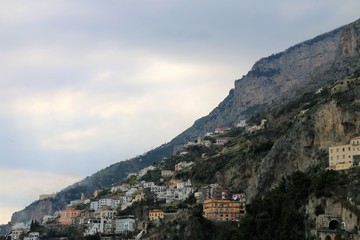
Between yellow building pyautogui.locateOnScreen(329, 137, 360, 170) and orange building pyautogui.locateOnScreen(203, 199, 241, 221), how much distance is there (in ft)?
90.4

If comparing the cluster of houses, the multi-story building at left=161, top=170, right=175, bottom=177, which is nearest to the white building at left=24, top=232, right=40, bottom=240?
the cluster of houses

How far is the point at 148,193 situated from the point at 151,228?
32.5 m

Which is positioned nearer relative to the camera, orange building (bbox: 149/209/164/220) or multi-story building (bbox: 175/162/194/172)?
orange building (bbox: 149/209/164/220)

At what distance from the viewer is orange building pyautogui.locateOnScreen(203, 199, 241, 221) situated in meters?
104

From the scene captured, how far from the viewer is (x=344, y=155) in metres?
80.1

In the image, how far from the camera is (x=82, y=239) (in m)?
131

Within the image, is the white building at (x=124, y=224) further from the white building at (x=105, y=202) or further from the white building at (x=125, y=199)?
the white building at (x=105, y=202)

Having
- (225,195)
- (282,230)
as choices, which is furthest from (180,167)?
(282,230)

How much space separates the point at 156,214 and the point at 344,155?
51687 mm

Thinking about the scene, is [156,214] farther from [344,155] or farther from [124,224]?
[344,155]

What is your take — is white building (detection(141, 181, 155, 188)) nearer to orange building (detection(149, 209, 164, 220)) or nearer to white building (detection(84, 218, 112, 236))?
white building (detection(84, 218, 112, 236))

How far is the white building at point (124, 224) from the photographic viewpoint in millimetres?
128625

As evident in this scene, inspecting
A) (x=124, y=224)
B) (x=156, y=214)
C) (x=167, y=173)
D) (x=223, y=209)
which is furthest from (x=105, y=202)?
(x=223, y=209)

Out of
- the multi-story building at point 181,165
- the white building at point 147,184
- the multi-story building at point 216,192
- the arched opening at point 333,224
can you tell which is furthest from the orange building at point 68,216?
the arched opening at point 333,224
